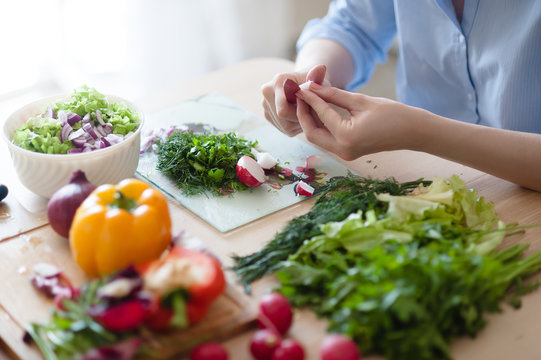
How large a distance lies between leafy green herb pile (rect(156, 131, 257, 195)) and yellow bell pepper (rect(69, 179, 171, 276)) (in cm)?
27

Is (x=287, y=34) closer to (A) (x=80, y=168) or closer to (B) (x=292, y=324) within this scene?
(A) (x=80, y=168)

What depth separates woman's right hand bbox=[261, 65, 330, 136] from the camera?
4.25ft

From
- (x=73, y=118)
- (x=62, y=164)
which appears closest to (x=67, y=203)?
(x=62, y=164)

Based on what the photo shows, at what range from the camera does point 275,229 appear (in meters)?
1.11

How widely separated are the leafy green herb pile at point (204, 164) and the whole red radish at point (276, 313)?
0.41 meters

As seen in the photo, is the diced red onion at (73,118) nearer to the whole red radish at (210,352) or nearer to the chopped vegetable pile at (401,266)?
the chopped vegetable pile at (401,266)

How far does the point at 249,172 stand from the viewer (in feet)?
3.96

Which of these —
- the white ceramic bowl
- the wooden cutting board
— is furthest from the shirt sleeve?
the wooden cutting board

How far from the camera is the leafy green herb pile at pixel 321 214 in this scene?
0.99 meters

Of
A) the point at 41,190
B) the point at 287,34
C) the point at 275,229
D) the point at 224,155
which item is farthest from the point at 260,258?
the point at 287,34

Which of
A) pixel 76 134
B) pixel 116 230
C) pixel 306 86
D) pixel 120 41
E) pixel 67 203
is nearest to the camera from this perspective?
pixel 116 230

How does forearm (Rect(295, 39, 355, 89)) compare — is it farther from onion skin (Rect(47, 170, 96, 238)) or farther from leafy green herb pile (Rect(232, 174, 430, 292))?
onion skin (Rect(47, 170, 96, 238))

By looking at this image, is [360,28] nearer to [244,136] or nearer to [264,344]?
[244,136]

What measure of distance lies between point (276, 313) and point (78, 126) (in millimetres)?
636
